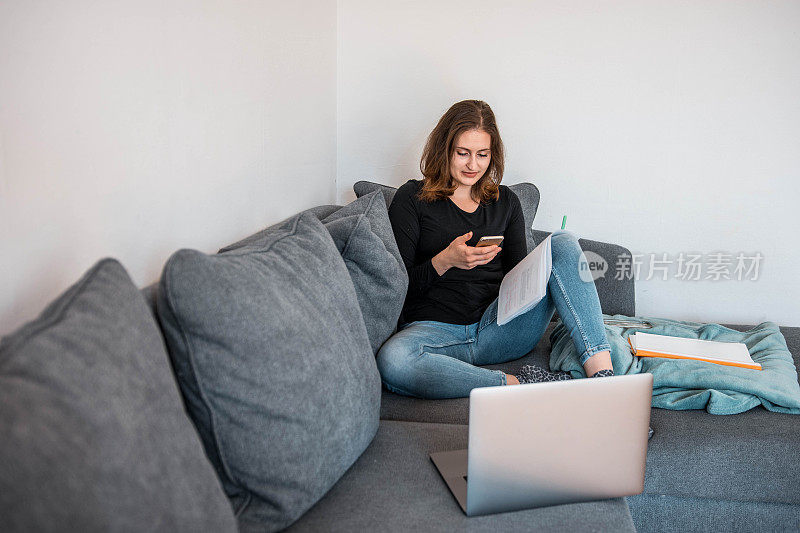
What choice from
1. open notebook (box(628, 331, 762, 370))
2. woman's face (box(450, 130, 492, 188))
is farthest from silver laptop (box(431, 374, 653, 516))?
woman's face (box(450, 130, 492, 188))

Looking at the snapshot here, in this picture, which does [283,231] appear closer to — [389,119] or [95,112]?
[95,112]

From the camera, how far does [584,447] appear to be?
1258mm

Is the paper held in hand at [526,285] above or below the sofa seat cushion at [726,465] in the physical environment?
above

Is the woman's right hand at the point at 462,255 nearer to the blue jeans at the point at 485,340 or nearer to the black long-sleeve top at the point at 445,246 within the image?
the black long-sleeve top at the point at 445,246

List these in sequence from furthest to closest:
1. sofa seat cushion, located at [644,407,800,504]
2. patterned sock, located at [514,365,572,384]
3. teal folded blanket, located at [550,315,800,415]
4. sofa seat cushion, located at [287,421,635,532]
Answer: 1. patterned sock, located at [514,365,572,384]
2. teal folded blanket, located at [550,315,800,415]
3. sofa seat cushion, located at [644,407,800,504]
4. sofa seat cushion, located at [287,421,635,532]

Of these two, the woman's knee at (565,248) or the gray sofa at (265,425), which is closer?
the gray sofa at (265,425)

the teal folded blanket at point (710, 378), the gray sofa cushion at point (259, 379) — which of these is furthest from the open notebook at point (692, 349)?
the gray sofa cushion at point (259, 379)

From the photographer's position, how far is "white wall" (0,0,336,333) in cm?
105

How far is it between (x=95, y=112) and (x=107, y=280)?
1.29 ft

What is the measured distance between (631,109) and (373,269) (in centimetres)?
157

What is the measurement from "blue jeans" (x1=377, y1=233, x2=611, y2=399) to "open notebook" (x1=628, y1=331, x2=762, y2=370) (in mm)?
168

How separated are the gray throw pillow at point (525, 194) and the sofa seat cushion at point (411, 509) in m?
1.26

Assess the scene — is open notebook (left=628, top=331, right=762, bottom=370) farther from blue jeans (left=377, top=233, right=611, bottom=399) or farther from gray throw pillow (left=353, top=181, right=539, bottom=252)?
gray throw pillow (left=353, top=181, right=539, bottom=252)

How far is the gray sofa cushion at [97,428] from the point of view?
0.68 meters
